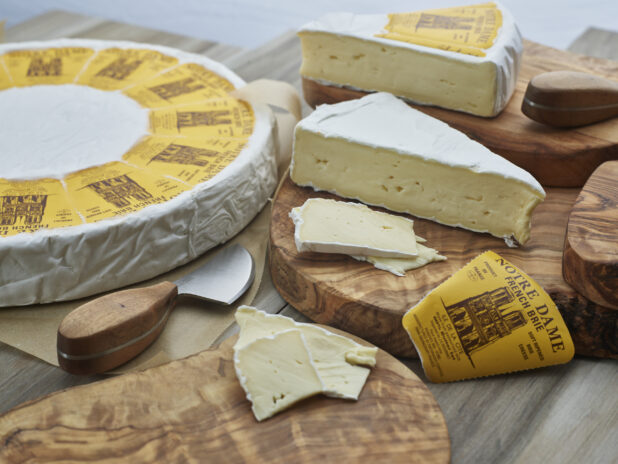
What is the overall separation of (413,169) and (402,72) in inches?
15.3

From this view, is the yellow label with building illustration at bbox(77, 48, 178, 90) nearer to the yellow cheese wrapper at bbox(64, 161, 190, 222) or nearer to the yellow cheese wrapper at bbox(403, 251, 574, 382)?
the yellow cheese wrapper at bbox(64, 161, 190, 222)

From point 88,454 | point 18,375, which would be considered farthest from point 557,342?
point 18,375

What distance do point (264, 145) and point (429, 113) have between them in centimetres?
46

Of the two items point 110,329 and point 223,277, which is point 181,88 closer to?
point 223,277

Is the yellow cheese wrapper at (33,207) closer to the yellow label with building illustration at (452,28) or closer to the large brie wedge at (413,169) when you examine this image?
the large brie wedge at (413,169)

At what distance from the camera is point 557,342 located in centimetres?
121

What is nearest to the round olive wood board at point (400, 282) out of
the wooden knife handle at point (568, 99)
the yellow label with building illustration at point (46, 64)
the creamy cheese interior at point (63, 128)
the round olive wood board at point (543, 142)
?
the round olive wood board at point (543, 142)

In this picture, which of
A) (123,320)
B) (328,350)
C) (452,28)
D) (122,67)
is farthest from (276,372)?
(122,67)

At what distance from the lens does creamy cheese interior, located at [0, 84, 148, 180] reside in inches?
61.4

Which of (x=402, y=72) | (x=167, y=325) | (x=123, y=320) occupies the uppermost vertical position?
(x=402, y=72)

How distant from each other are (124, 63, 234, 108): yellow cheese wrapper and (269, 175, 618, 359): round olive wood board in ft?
1.83

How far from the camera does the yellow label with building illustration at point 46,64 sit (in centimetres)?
195

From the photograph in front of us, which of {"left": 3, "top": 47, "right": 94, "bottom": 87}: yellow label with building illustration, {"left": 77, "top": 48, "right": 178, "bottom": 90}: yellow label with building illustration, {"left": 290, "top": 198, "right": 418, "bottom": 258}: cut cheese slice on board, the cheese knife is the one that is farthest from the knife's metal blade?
{"left": 3, "top": 47, "right": 94, "bottom": 87}: yellow label with building illustration

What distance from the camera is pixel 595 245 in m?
1.24
